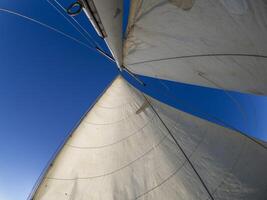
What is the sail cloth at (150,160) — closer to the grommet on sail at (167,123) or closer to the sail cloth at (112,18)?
the grommet on sail at (167,123)

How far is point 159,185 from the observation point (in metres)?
3.86

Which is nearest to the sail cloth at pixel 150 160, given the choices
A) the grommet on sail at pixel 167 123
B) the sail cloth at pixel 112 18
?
the grommet on sail at pixel 167 123

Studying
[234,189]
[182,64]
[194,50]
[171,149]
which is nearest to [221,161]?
[234,189]

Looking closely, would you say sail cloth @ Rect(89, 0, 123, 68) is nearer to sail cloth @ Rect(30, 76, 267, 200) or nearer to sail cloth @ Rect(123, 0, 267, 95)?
sail cloth @ Rect(123, 0, 267, 95)

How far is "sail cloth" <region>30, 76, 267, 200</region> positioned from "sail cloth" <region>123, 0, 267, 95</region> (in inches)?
44.8

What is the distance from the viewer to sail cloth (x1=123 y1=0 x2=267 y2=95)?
198 centimetres

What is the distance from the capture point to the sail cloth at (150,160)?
3750 mm

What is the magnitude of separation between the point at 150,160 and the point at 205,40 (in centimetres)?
247

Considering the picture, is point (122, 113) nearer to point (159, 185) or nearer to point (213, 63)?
point (159, 185)

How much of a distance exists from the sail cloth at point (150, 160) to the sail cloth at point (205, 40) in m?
1.14

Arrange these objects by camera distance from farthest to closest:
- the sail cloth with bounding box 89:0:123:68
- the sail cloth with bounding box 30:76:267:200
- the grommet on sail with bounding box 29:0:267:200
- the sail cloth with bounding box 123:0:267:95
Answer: the sail cloth with bounding box 30:76:267:200 → the sail cloth with bounding box 89:0:123:68 → the grommet on sail with bounding box 29:0:267:200 → the sail cloth with bounding box 123:0:267:95

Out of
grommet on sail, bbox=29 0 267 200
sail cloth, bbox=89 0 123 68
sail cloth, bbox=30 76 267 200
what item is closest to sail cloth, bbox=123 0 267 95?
grommet on sail, bbox=29 0 267 200

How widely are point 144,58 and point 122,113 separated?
57.7 inches

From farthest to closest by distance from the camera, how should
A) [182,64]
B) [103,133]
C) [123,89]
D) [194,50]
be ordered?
[123,89] < [103,133] < [182,64] < [194,50]
